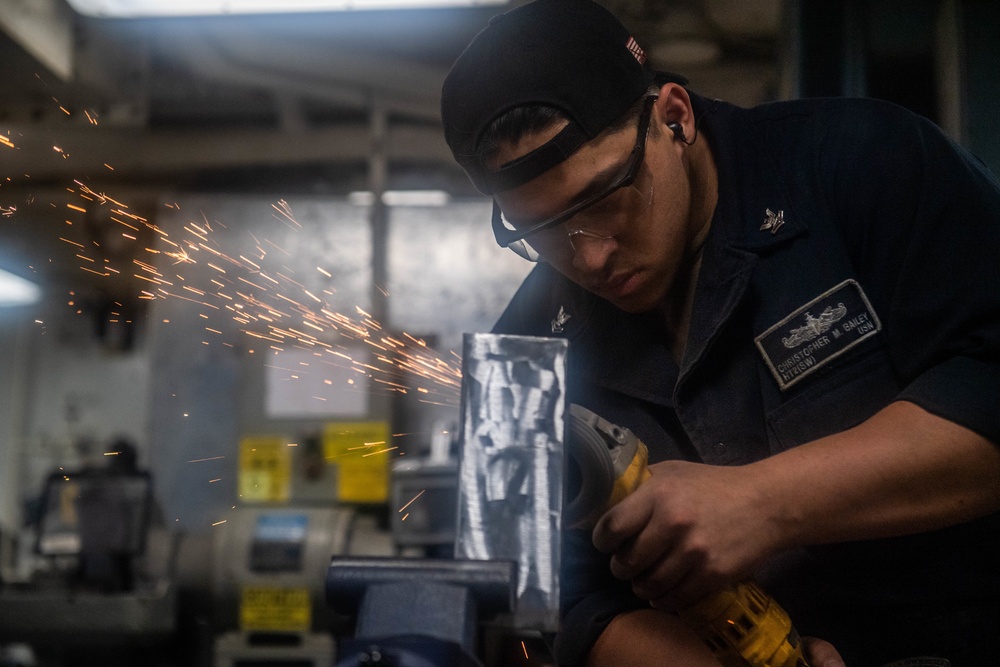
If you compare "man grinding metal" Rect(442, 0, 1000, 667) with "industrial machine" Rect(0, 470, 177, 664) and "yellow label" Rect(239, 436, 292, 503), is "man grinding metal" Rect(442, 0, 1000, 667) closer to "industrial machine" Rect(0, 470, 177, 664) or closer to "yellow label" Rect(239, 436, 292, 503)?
"industrial machine" Rect(0, 470, 177, 664)

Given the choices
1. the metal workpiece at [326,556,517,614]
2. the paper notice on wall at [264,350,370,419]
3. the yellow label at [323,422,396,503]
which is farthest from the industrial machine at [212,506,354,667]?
the metal workpiece at [326,556,517,614]

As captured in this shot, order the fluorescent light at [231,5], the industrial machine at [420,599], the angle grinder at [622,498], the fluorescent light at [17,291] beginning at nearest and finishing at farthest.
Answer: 1. the industrial machine at [420,599]
2. the angle grinder at [622,498]
3. the fluorescent light at [231,5]
4. the fluorescent light at [17,291]

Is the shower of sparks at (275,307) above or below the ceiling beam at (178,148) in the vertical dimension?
below

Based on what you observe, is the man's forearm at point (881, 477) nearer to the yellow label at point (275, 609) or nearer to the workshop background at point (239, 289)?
the workshop background at point (239, 289)

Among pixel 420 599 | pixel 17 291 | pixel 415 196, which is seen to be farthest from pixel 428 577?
pixel 17 291

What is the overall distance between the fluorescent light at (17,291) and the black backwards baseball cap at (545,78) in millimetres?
4277

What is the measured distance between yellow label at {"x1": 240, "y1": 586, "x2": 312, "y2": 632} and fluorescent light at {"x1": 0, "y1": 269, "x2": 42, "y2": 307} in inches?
106

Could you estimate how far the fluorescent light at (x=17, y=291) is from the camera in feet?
15.5

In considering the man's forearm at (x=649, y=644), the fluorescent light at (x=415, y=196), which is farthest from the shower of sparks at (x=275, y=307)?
the man's forearm at (x=649, y=644)

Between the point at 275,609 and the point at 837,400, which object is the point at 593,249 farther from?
the point at 275,609

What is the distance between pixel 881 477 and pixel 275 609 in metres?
2.39

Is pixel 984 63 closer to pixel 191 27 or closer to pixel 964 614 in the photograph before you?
pixel 964 614

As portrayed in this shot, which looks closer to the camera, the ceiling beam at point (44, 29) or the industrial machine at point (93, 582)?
the industrial machine at point (93, 582)

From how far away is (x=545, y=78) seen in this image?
1.12 metres
